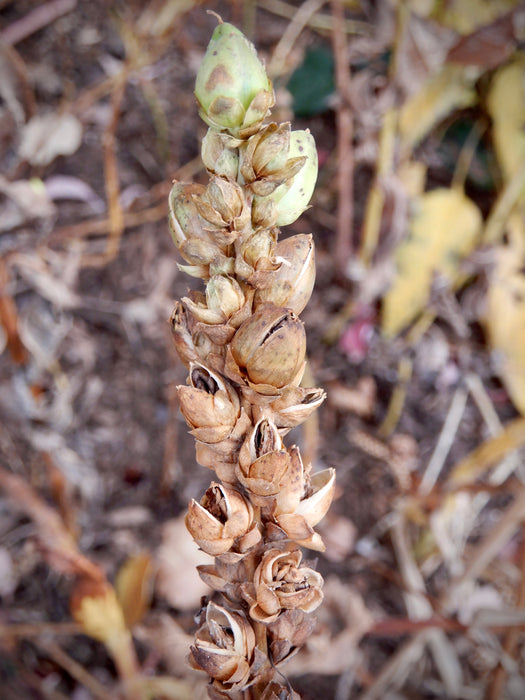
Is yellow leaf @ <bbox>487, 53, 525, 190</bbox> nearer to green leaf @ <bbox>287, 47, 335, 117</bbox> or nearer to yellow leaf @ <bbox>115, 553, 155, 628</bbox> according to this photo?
green leaf @ <bbox>287, 47, 335, 117</bbox>

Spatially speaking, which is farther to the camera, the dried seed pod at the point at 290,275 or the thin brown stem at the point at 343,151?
the thin brown stem at the point at 343,151

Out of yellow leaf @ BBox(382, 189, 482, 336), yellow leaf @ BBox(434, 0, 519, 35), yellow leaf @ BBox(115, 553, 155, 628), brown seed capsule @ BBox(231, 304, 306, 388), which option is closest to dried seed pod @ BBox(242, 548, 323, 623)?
brown seed capsule @ BBox(231, 304, 306, 388)

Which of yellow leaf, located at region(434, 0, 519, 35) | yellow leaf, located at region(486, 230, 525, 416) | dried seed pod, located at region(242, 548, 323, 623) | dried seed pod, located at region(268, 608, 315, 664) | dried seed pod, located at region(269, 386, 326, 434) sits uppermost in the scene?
yellow leaf, located at region(434, 0, 519, 35)

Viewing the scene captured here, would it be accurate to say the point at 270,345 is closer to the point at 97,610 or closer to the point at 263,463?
the point at 263,463

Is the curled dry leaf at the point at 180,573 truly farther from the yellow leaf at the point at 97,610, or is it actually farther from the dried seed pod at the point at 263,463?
the dried seed pod at the point at 263,463

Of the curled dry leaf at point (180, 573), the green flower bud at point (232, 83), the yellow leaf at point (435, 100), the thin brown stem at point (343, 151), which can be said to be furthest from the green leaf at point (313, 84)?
the green flower bud at point (232, 83)

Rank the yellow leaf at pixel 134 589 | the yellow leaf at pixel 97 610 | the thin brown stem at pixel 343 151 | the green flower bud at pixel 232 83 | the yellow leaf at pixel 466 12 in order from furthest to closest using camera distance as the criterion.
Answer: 1. the yellow leaf at pixel 466 12
2. the thin brown stem at pixel 343 151
3. the yellow leaf at pixel 134 589
4. the yellow leaf at pixel 97 610
5. the green flower bud at pixel 232 83

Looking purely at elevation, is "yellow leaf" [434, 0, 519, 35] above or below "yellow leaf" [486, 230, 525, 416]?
above

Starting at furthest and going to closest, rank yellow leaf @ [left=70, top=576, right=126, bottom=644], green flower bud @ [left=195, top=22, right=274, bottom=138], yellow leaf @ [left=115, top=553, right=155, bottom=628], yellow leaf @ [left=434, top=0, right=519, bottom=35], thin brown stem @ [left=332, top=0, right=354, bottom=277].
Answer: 1. yellow leaf @ [left=434, top=0, right=519, bottom=35]
2. thin brown stem @ [left=332, top=0, right=354, bottom=277]
3. yellow leaf @ [left=115, top=553, right=155, bottom=628]
4. yellow leaf @ [left=70, top=576, right=126, bottom=644]
5. green flower bud @ [left=195, top=22, right=274, bottom=138]
